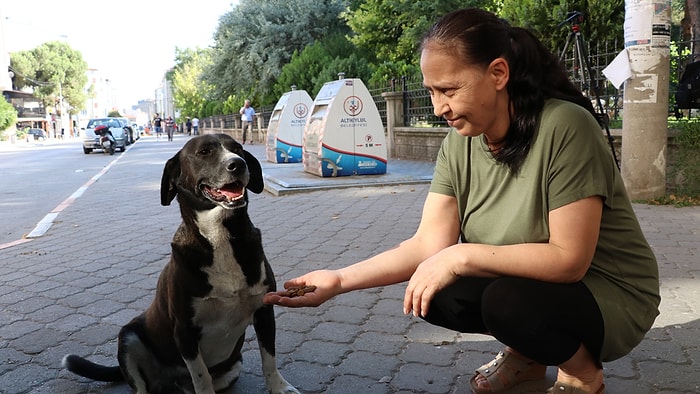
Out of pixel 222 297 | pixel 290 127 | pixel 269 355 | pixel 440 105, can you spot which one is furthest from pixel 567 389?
pixel 290 127

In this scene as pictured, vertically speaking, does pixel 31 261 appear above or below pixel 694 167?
below

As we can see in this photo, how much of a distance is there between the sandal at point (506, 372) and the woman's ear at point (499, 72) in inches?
51.4

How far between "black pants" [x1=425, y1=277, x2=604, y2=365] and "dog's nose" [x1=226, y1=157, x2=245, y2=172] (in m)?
1.24

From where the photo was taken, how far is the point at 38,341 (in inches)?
136

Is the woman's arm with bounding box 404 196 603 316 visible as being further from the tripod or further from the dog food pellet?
the tripod

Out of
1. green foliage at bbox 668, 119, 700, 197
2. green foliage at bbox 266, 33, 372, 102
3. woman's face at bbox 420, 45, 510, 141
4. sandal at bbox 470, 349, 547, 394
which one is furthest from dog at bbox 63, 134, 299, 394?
green foliage at bbox 266, 33, 372, 102

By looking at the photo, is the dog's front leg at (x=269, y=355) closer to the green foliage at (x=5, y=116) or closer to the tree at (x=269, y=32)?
the tree at (x=269, y=32)

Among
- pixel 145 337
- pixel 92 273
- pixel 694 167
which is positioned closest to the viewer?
pixel 145 337

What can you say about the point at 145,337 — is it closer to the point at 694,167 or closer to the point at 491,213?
the point at 491,213

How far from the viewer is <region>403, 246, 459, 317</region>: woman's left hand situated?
204 centimetres

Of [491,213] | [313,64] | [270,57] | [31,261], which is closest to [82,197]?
[31,261]

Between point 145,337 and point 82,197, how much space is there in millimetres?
9178

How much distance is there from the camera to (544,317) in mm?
1969

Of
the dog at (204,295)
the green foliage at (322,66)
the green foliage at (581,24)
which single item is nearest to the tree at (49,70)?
the green foliage at (322,66)
